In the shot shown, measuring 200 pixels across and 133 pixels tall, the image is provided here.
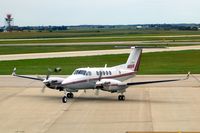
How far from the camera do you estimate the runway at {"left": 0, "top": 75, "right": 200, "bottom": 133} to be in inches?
964

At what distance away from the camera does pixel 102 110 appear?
2966 centimetres

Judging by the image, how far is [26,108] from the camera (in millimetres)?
30703

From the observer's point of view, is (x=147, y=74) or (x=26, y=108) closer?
(x=26, y=108)

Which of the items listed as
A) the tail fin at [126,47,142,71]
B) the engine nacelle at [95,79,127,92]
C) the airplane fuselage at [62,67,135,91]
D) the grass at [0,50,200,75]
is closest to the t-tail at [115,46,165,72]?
the tail fin at [126,47,142,71]

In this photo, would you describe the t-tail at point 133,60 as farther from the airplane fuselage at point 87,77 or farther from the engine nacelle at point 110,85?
the engine nacelle at point 110,85

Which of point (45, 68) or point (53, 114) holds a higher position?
point (45, 68)

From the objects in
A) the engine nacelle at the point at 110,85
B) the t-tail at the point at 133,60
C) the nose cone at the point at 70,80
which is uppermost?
the t-tail at the point at 133,60

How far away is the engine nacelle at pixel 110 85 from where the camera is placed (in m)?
33.3

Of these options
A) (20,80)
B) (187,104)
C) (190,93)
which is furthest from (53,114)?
(20,80)

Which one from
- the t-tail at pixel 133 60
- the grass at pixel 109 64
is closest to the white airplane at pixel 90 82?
the t-tail at pixel 133 60

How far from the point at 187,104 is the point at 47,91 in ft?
40.5

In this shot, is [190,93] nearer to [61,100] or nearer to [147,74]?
[61,100]

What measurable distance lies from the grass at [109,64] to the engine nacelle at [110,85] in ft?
62.5

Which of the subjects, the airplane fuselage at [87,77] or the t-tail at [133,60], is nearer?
the airplane fuselage at [87,77]
